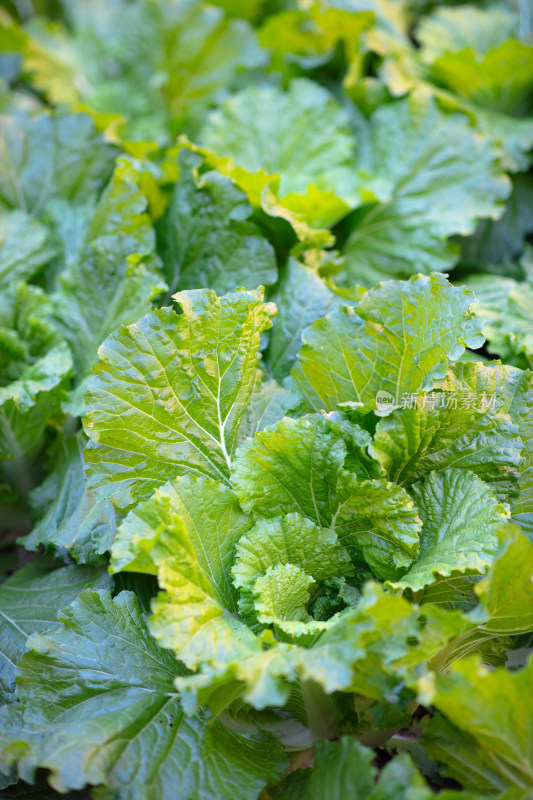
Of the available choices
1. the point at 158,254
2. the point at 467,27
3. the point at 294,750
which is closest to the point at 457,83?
the point at 467,27

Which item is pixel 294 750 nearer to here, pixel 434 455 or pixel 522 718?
pixel 522 718

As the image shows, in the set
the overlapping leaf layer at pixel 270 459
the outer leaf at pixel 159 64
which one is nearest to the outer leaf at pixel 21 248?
the overlapping leaf layer at pixel 270 459

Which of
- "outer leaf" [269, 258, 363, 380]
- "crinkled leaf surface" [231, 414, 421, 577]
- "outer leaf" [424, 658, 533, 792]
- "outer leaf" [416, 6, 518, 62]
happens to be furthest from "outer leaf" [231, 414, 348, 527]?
"outer leaf" [416, 6, 518, 62]

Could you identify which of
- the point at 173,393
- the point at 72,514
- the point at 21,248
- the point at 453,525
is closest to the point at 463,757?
the point at 453,525

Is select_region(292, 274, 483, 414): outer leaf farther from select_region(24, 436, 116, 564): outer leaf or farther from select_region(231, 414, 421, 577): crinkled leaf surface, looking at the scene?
select_region(24, 436, 116, 564): outer leaf

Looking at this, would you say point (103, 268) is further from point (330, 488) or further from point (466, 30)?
point (466, 30)

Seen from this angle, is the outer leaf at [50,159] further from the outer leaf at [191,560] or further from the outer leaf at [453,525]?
the outer leaf at [453,525]
